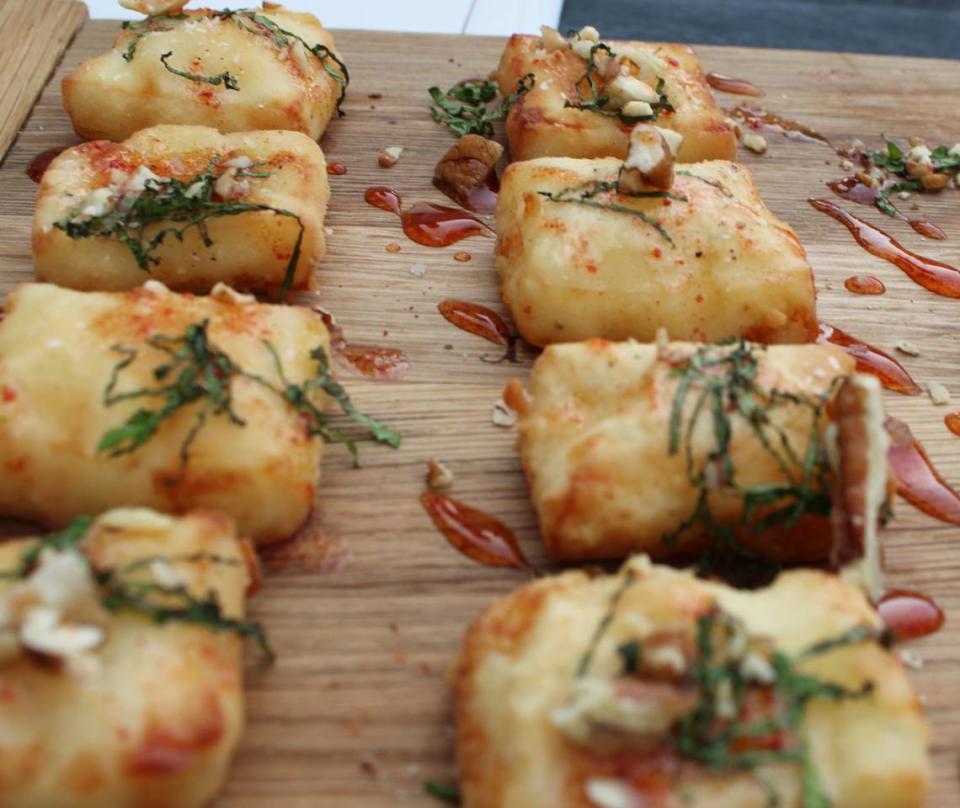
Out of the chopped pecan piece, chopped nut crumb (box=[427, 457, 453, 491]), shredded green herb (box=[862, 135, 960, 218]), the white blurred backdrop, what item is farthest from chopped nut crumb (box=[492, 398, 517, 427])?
the white blurred backdrop

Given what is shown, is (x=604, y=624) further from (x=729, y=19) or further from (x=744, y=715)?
(x=729, y=19)

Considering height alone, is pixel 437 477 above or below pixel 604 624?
below

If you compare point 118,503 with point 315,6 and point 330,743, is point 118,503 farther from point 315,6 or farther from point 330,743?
point 315,6

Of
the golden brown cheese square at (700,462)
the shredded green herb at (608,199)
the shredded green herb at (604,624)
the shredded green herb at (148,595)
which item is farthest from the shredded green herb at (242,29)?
the shredded green herb at (604,624)

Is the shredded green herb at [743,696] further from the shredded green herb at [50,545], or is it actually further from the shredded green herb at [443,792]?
the shredded green herb at [50,545]

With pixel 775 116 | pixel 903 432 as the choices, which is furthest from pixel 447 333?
pixel 775 116

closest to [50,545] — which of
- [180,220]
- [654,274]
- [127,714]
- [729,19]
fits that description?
[127,714]

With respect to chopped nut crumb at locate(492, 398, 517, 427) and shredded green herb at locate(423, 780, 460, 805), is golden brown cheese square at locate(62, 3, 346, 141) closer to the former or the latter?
chopped nut crumb at locate(492, 398, 517, 427)
